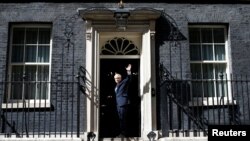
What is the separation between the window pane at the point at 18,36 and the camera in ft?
44.4

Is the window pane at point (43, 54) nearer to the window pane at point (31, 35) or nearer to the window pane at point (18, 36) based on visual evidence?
the window pane at point (31, 35)

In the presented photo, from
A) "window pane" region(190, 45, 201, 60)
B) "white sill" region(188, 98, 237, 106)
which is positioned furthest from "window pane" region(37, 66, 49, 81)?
"window pane" region(190, 45, 201, 60)

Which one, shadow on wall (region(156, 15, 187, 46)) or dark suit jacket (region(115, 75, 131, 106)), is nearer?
dark suit jacket (region(115, 75, 131, 106))

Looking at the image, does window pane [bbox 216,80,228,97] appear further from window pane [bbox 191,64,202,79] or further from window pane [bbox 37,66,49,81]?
window pane [bbox 37,66,49,81]

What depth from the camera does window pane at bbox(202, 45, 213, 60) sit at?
13680mm

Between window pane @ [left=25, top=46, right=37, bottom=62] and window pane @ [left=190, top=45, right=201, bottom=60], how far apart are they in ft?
14.8

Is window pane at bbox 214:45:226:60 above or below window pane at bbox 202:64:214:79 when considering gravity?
above

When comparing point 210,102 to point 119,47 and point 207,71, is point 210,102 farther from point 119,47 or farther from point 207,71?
Answer: point 119,47

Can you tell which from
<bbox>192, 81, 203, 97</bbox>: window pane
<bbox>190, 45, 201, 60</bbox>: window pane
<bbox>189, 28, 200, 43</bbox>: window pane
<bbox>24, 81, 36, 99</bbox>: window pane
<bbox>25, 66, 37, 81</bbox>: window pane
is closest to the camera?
<bbox>24, 81, 36, 99</bbox>: window pane

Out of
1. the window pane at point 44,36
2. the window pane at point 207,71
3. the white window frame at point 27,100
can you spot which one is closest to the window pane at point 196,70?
the window pane at point 207,71

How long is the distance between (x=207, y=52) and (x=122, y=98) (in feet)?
9.79

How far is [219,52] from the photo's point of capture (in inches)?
541

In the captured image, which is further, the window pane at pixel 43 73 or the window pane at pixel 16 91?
the window pane at pixel 43 73

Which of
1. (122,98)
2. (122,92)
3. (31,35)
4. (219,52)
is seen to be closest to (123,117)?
(122,98)
